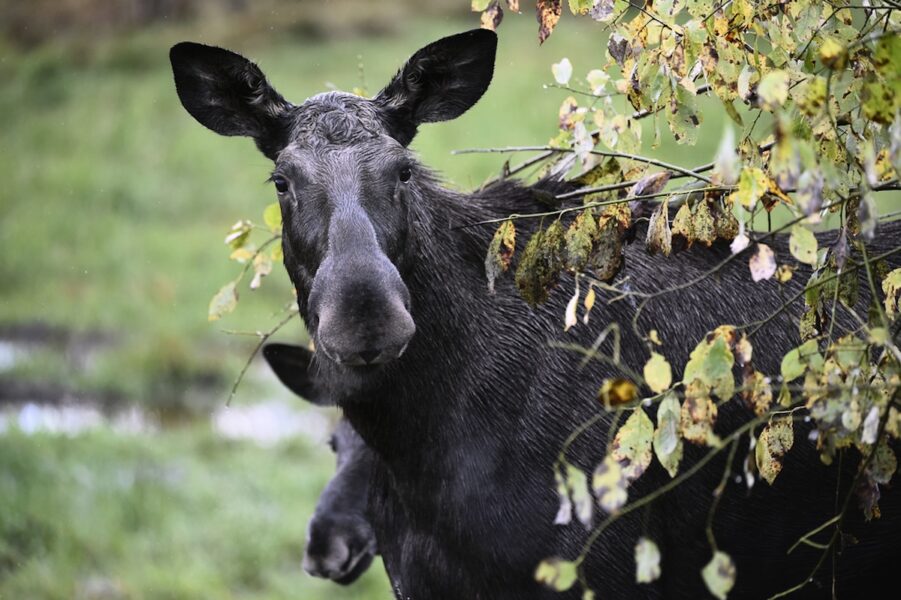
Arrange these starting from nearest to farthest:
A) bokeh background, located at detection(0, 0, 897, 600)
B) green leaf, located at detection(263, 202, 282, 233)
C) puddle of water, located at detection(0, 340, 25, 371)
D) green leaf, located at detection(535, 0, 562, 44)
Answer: green leaf, located at detection(535, 0, 562, 44)
green leaf, located at detection(263, 202, 282, 233)
bokeh background, located at detection(0, 0, 897, 600)
puddle of water, located at detection(0, 340, 25, 371)

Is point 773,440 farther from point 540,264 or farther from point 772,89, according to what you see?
point 772,89

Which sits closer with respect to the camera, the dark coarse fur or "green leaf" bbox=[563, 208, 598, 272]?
"green leaf" bbox=[563, 208, 598, 272]

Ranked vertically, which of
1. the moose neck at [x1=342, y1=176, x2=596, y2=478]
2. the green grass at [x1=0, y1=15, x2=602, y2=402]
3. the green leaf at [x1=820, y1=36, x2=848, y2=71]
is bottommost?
the green grass at [x1=0, y1=15, x2=602, y2=402]

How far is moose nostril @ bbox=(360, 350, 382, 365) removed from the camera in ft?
12.6

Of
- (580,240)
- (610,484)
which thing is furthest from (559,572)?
(580,240)

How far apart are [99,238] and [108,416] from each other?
14.2 ft

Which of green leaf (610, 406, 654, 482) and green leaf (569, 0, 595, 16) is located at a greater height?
green leaf (569, 0, 595, 16)

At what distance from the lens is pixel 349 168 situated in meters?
4.27

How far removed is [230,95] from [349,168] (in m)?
0.69

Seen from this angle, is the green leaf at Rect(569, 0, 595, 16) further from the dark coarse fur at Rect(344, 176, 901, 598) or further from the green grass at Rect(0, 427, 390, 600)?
the green grass at Rect(0, 427, 390, 600)

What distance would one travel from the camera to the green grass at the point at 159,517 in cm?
771

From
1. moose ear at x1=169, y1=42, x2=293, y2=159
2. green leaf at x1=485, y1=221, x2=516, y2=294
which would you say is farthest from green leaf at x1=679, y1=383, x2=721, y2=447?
moose ear at x1=169, y1=42, x2=293, y2=159

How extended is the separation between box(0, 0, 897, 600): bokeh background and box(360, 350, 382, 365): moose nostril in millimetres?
1252

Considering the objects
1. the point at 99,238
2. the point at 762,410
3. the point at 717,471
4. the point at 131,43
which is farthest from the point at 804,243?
the point at 131,43
